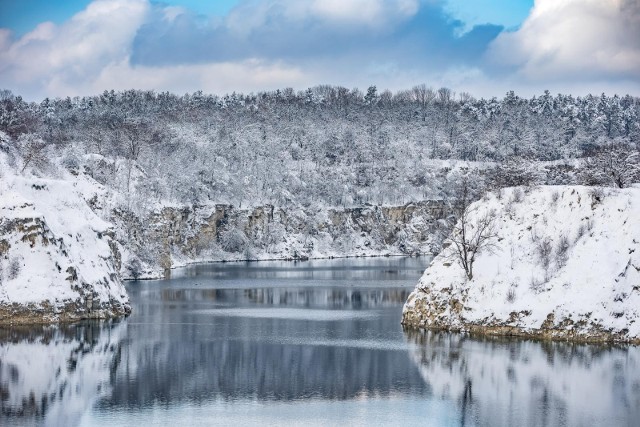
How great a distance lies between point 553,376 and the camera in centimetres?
4016

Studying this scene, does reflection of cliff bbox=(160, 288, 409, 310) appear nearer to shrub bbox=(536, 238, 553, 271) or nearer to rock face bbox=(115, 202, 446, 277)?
shrub bbox=(536, 238, 553, 271)

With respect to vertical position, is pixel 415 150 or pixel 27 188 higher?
pixel 415 150

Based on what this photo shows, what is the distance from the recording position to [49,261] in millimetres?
54969

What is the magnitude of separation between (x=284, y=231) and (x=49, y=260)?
312 ft

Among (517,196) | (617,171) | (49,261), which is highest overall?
(617,171)

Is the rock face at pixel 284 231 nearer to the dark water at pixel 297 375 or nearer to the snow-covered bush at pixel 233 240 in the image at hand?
the snow-covered bush at pixel 233 240

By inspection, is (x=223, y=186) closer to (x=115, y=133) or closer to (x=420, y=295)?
(x=115, y=133)

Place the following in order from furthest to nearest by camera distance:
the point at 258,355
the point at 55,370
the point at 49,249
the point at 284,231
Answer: the point at 284,231, the point at 49,249, the point at 258,355, the point at 55,370

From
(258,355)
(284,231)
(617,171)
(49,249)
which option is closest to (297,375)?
(258,355)

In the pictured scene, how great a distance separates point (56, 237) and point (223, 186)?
95.6m

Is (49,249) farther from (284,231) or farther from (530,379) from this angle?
(284,231)

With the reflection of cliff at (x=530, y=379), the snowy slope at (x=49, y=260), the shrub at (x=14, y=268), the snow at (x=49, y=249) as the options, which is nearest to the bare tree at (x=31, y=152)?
the snow at (x=49, y=249)

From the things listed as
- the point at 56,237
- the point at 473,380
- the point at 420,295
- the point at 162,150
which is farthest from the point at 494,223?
the point at 162,150

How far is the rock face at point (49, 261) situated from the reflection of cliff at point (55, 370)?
1764 millimetres
